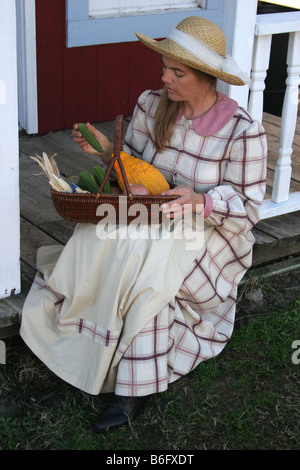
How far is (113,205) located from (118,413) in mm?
779

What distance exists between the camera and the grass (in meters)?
2.64

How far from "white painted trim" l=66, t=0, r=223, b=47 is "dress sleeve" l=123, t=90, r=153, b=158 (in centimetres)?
101

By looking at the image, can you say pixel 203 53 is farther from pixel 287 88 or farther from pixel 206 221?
pixel 287 88

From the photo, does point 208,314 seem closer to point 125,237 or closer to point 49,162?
point 125,237

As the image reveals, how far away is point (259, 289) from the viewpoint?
358cm

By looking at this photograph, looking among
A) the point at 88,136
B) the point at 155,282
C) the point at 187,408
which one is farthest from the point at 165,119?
the point at 187,408

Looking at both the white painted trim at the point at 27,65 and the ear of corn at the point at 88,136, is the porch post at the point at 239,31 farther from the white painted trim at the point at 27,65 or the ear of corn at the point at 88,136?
the white painted trim at the point at 27,65

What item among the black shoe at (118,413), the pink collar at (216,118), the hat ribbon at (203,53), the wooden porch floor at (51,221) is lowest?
the black shoe at (118,413)

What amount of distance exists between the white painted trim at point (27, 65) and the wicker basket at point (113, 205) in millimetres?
1900

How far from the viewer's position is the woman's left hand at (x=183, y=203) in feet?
8.58

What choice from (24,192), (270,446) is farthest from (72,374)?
(24,192)

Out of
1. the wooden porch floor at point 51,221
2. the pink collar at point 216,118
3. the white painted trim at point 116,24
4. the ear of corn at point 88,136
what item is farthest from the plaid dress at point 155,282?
the white painted trim at point 116,24

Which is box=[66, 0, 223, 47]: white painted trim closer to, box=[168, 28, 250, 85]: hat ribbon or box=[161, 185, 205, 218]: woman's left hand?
box=[168, 28, 250, 85]: hat ribbon
